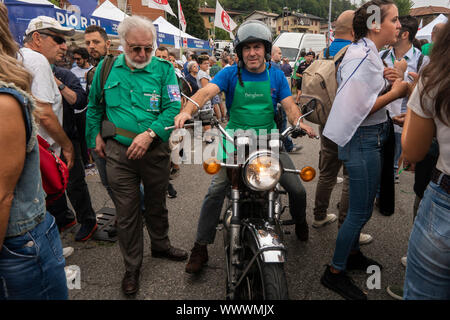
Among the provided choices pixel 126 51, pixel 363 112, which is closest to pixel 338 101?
pixel 363 112

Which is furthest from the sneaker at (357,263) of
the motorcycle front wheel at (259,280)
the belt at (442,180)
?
the belt at (442,180)

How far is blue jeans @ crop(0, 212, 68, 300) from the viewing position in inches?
47.4

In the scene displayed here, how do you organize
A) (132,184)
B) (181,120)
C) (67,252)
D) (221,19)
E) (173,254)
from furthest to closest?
1. (221,19)
2. (67,252)
3. (173,254)
4. (132,184)
5. (181,120)

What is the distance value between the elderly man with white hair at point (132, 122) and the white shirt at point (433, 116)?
1.74m

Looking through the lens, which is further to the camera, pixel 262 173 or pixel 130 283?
pixel 130 283

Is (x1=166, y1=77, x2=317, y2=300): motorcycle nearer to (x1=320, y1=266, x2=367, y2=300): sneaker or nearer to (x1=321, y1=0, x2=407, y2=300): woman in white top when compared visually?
(x1=321, y1=0, x2=407, y2=300): woman in white top

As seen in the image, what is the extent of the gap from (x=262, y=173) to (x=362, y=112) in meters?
0.88

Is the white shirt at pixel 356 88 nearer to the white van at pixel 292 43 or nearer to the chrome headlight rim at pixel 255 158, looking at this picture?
the chrome headlight rim at pixel 255 158

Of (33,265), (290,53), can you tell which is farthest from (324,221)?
(290,53)

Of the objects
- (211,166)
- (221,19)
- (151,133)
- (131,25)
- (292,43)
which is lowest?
(211,166)

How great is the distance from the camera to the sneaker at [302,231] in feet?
10.2

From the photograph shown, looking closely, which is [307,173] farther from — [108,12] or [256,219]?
[108,12]

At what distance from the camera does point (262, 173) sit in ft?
5.64

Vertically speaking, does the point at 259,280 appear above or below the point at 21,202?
below
